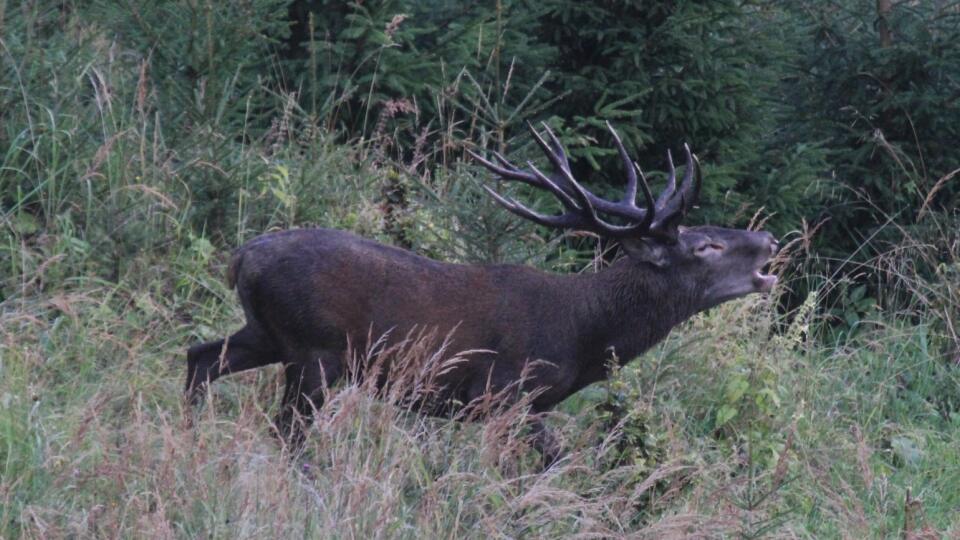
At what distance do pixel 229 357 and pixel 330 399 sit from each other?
1.23m

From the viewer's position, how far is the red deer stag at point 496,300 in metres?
6.66

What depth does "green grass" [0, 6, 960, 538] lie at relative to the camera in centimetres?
533

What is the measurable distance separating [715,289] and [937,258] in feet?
11.7

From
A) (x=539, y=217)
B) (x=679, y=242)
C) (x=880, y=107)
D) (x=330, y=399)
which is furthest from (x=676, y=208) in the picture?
(x=880, y=107)

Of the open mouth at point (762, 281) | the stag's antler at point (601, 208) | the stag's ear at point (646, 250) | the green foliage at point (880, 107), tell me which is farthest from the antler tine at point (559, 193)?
the green foliage at point (880, 107)

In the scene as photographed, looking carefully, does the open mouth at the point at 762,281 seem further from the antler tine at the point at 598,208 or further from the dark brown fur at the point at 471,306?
the antler tine at the point at 598,208

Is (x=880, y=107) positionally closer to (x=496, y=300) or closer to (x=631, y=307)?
(x=631, y=307)

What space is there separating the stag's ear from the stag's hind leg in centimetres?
178

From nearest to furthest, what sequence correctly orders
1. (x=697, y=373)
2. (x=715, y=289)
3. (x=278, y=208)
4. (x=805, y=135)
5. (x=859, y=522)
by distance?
(x=859, y=522), (x=715, y=289), (x=697, y=373), (x=278, y=208), (x=805, y=135)

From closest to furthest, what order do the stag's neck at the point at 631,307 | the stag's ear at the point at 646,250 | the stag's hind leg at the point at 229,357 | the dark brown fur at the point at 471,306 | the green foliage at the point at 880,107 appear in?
the dark brown fur at the point at 471,306 → the stag's hind leg at the point at 229,357 → the stag's neck at the point at 631,307 → the stag's ear at the point at 646,250 → the green foliage at the point at 880,107

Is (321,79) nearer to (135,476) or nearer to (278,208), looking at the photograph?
(278,208)

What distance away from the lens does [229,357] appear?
22.8 ft

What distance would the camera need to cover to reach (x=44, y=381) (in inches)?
259

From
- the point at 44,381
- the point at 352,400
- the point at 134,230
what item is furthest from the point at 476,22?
the point at 352,400
